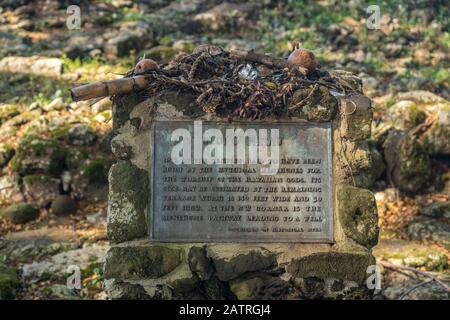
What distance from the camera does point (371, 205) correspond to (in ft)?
12.9

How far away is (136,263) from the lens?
12.6 feet

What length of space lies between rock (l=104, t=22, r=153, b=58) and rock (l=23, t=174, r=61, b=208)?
3852 millimetres

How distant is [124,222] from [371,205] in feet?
6.06

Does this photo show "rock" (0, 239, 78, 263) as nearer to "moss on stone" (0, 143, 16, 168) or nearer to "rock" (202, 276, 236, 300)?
"moss on stone" (0, 143, 16, 168)

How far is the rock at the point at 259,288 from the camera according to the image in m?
3.81

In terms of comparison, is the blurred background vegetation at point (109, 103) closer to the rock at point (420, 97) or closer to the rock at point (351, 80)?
the rock at point (420, 97)

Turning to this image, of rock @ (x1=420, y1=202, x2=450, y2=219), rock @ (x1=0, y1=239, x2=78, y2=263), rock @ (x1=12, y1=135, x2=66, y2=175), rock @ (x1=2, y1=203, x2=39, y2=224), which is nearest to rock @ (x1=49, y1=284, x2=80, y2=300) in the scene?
rock @ (x1=0, y1=239, x2=78, y2=263)

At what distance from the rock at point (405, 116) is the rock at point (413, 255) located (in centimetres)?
202

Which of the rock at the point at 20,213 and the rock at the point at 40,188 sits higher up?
the rock at the point at 40,188

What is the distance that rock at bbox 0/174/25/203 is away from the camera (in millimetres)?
6793

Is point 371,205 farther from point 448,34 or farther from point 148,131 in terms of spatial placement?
point 448,34

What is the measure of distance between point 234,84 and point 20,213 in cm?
378

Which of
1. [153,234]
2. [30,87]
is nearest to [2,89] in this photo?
[30,87]

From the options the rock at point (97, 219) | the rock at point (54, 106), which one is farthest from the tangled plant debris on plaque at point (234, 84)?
the rock at point (54, 106)
